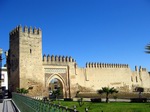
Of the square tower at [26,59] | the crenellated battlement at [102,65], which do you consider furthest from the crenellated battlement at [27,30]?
the crenellated battlement at [102,65]

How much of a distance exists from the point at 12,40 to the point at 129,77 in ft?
50.1

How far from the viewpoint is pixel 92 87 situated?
27.8 m

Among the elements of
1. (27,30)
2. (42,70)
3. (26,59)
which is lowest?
(42,70)

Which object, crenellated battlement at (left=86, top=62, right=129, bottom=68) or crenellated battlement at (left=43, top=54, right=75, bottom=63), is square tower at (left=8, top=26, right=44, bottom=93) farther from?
crenellated battlement at (left=86, top=62, right=129, bottom=68)

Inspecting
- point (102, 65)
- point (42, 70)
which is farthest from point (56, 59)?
point (102, 65)

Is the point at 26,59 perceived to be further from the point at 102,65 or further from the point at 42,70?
the point at 102,65

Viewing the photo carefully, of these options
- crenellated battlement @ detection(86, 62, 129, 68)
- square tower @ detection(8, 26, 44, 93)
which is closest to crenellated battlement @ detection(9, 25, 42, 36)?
square tower @ detection(8, 26, 44, 93)

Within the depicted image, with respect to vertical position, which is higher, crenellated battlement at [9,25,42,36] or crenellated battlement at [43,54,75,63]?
crenellated battlement at [9,25,42,36]

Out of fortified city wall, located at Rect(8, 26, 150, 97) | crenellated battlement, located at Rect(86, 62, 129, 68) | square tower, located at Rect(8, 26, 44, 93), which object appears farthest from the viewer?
crenellated battlement, located at Rect(86, 62, 129, 68)

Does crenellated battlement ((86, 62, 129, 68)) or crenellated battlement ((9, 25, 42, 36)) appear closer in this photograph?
crenellated battlement ((9, 25, 42, 36))

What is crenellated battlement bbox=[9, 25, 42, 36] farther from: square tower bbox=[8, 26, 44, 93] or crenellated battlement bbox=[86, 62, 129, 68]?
crenellated battlement bbox=[86, 62, 129, 68]

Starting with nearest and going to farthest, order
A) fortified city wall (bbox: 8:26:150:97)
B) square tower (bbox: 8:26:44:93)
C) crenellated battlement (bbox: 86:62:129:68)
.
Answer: square tower (bbox: 8:26:44:93), fortified city wall (bbox: 8:26:150:97), crenellated battlement (bbox: 86:62:129:68)

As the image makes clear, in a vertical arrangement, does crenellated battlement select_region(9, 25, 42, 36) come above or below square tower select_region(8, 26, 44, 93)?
above

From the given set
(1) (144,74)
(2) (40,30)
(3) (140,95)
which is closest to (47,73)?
(2) (40,30)
